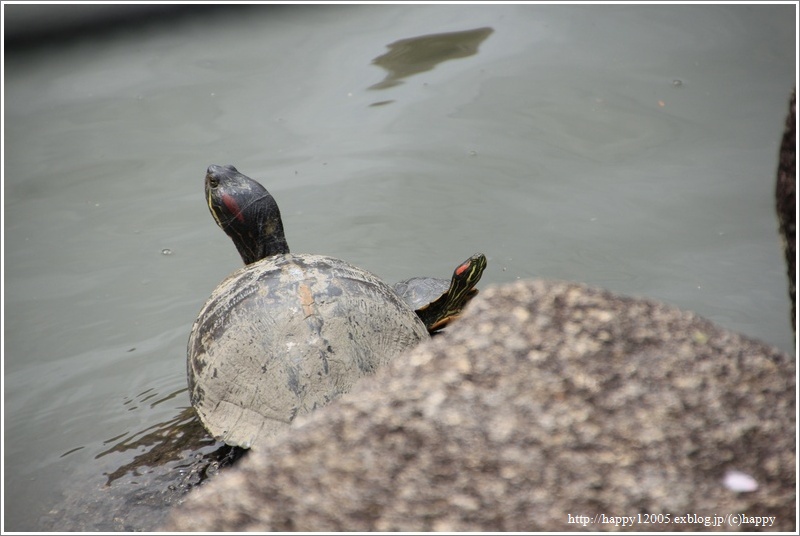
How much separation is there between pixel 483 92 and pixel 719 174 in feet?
4.76

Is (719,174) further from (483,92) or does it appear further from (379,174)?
(379,174)

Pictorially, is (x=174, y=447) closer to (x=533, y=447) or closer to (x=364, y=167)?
(x=533, y=447)

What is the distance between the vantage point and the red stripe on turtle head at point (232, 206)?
2.32 meters

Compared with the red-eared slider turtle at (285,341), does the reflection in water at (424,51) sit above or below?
above

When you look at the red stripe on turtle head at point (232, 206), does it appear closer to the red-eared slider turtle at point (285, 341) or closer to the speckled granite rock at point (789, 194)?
the red-eared slider turtle at point (285, 341)

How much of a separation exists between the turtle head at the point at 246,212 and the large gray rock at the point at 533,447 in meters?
1.52

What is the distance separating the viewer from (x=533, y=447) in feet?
2.66

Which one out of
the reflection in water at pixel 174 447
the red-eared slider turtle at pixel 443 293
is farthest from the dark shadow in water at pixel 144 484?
the red-eared slider turtle at pixel 443 293

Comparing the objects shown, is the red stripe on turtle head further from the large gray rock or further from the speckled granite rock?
the speckled granite rock

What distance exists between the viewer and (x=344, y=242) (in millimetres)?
3279

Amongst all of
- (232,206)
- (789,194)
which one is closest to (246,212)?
(232,206)

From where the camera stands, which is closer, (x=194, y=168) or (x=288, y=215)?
(x=288, y=215)

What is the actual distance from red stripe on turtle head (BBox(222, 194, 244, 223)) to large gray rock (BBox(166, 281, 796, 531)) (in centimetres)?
154

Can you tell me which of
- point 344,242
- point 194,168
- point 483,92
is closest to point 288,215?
point 344,242
